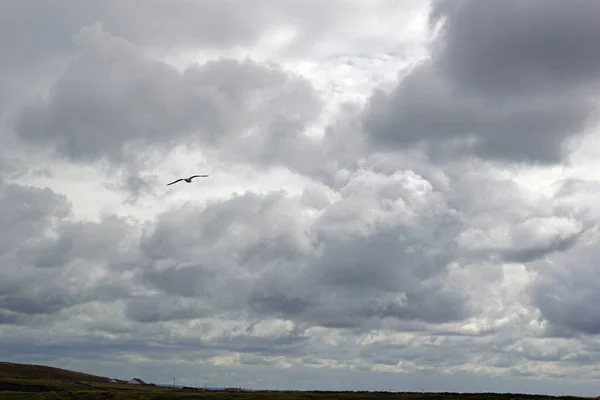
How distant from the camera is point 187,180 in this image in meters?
176

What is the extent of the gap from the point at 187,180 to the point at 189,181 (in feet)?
1.96

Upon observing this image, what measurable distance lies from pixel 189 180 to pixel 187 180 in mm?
521

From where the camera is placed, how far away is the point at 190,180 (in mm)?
176250

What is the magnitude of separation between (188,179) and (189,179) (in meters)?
0.84

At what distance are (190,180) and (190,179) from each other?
1162 mm

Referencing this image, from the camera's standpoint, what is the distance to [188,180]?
578ft

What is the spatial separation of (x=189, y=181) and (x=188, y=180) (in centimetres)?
37

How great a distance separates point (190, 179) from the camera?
575 ft

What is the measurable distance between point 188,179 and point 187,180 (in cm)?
50

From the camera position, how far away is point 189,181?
6939 inches

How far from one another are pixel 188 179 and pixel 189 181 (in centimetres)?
61

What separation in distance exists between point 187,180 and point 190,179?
4.24ft

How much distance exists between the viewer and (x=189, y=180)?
17600 cm

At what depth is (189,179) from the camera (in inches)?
6914
